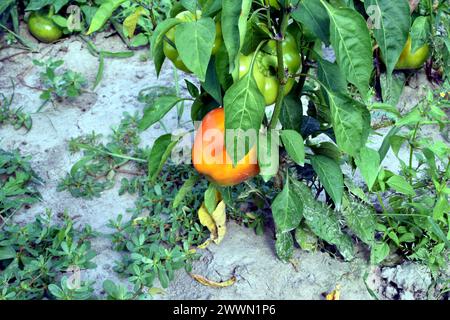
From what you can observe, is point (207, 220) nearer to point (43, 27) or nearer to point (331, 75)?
point (331, 75)

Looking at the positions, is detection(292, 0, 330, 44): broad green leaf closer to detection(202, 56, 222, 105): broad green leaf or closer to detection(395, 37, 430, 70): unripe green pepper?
detection(202, 56, 222, 105): broad green leaf

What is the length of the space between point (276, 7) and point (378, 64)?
1193 mm

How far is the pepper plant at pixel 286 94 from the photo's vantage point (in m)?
1.34

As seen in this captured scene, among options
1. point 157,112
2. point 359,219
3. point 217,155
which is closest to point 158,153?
point 157,112

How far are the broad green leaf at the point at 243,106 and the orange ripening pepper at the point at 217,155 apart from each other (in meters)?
0.15

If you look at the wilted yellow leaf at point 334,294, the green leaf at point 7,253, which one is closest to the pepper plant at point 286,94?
the wilted yellow leaf at point 334,294

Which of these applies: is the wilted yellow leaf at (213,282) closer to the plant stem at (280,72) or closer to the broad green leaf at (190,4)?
the plant stem at (280,72)

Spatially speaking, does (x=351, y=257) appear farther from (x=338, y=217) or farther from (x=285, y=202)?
Result: (x=285, y=202)

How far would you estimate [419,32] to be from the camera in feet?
7.35

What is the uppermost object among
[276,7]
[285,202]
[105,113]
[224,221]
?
[276,7]

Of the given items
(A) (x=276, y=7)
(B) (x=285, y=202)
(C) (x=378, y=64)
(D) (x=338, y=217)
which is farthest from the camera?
(C) (x=378, y=64)

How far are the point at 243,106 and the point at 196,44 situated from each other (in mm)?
177
